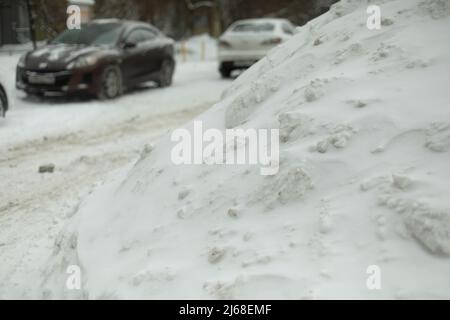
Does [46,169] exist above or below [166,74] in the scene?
above

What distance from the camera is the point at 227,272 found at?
3027 mm

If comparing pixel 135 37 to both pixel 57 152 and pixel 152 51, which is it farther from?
pixel 57 152

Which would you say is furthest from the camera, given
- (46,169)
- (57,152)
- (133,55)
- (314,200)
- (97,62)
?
(133,55)

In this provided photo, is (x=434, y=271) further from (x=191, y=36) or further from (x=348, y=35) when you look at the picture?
(x=191, y=36)

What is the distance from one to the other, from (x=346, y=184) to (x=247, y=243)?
A: 686 millimetres

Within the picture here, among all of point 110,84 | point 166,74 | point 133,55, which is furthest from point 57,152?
point 166,74

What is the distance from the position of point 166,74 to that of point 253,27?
3.11m

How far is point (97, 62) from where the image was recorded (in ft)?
36.7

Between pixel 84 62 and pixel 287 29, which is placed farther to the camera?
pixel 287 29

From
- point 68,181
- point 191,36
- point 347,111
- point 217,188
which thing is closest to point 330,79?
point 347,111

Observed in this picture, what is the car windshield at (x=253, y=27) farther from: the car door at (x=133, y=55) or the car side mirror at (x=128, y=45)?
the car side mirror at (x=128, y=45)

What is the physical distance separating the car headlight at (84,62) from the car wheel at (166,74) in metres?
2.62

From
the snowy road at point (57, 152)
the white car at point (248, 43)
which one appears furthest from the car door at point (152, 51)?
the white car at point (248, 43)
